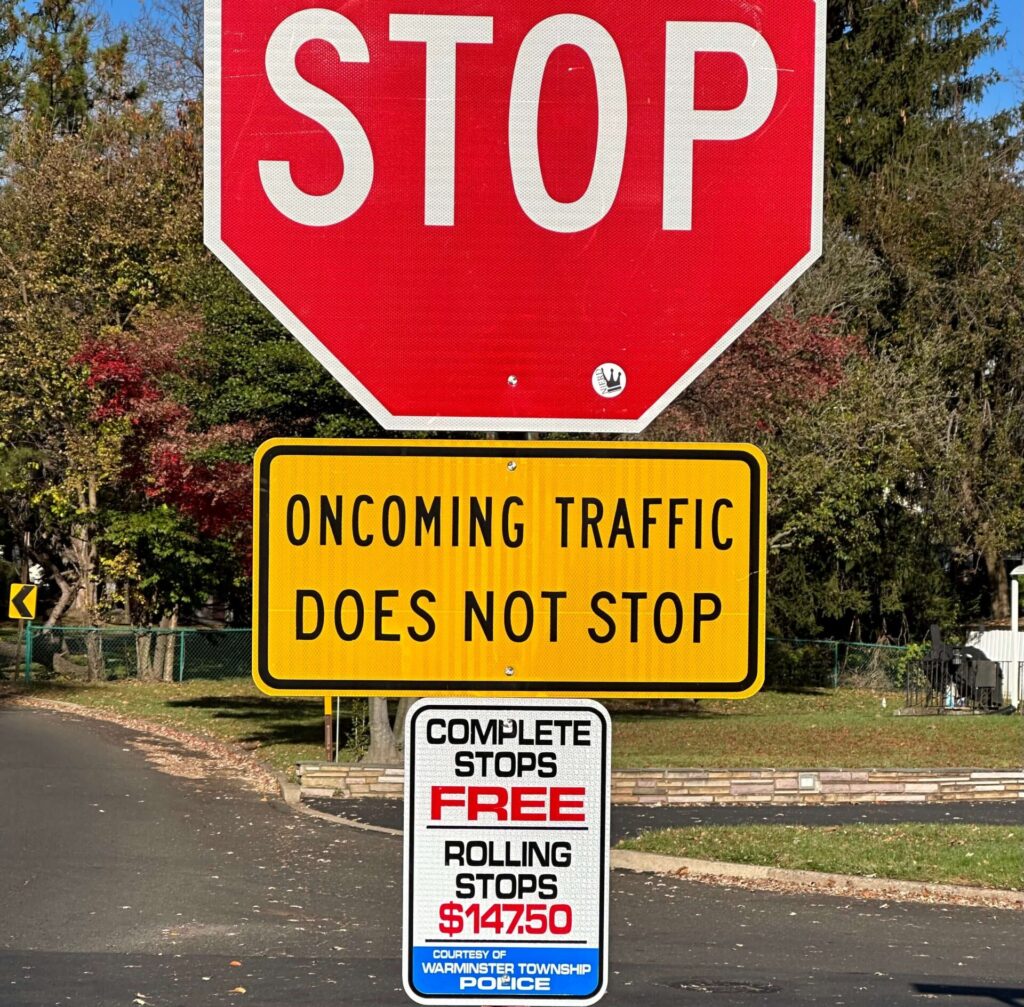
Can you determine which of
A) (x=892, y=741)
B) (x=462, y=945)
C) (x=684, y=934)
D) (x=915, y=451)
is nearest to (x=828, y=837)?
(x=684, y=934)

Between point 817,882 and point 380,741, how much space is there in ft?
25.2

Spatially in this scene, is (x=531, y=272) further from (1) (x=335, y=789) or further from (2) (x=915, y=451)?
(2) (x=915, y=451)

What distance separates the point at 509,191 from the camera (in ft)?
9.61

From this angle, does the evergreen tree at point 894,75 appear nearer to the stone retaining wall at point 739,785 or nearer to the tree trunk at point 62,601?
the tree trunk at point 62,601

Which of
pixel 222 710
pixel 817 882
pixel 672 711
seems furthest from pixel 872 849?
pixel 222 710

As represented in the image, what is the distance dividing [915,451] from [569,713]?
3194 cm

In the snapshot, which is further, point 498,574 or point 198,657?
point 198,657

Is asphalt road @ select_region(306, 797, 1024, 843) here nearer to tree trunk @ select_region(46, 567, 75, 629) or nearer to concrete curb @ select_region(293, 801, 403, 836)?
concrete curb @ select_region(293, 801, 403, 836)

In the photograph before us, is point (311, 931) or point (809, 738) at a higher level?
point (311, 931)

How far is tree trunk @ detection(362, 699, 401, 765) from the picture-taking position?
65.3ft

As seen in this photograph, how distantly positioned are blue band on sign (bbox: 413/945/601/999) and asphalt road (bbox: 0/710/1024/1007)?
629cm

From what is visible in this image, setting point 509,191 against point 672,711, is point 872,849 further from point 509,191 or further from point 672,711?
point 672,711

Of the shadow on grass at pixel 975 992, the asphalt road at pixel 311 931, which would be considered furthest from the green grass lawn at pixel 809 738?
the shadow on grass at pixel 975 992

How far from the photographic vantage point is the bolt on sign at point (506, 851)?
285cm
